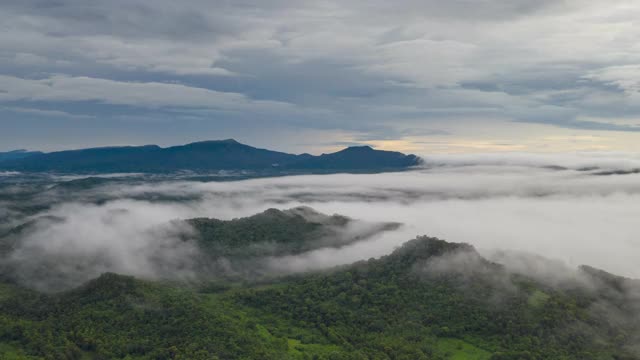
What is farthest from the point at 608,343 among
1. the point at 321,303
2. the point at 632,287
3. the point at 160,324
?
the point at 160,324

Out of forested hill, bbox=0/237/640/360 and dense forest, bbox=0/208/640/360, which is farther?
dense forest, bbox=0/208/640/360

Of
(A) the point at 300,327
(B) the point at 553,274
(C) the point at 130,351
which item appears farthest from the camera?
(B) the point at 553,274

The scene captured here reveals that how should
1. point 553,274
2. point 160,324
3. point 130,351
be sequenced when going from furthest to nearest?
point 553,274, point 160,324, point 130,351

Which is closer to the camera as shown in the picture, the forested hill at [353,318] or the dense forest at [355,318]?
the forested hill at [353,318]

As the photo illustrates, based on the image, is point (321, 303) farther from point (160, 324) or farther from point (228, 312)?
point (160, 324)
